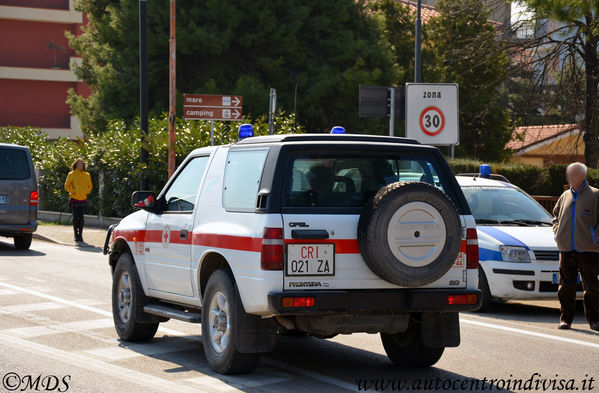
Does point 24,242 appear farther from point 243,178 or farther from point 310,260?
point 310,260

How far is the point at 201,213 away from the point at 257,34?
92.8 ft

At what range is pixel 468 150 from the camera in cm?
4403

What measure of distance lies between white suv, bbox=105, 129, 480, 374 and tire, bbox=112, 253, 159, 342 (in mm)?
1147

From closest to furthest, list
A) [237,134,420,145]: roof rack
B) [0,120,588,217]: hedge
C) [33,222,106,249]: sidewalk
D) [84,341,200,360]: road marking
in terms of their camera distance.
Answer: [237,134,420,145]: roof rack
[84,341,200,360]: road marking
[33,222,106,249]: sidewalk
[0,120,588,217]: hedge

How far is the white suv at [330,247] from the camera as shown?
22.9 feet

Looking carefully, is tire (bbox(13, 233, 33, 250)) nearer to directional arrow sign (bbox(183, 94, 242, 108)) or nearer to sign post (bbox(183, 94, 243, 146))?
sign post (bbox(183, 94, 243, 146))

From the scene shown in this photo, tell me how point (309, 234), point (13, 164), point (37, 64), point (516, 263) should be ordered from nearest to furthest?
point (309, 234), point (516, 263), point (13, 164), point (37, 64)

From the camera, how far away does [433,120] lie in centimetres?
1761

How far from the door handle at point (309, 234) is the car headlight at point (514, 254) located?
16.4 feet

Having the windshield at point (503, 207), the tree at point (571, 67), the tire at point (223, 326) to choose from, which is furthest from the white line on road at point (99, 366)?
the tree at point (571, 67)

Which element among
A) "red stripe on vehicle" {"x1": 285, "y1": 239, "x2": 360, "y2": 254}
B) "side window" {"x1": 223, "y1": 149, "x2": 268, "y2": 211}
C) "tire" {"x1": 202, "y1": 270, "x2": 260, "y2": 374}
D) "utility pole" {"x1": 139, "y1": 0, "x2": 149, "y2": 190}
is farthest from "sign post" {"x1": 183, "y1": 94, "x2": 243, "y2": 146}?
"red stripe on vehicle" {"x1": 285, "y1": 239, "x2": 360, "y2": 254}

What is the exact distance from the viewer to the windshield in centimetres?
1252

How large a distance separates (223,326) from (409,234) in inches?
62.5

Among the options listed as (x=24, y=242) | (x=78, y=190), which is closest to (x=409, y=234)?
(x=24, y=242)
